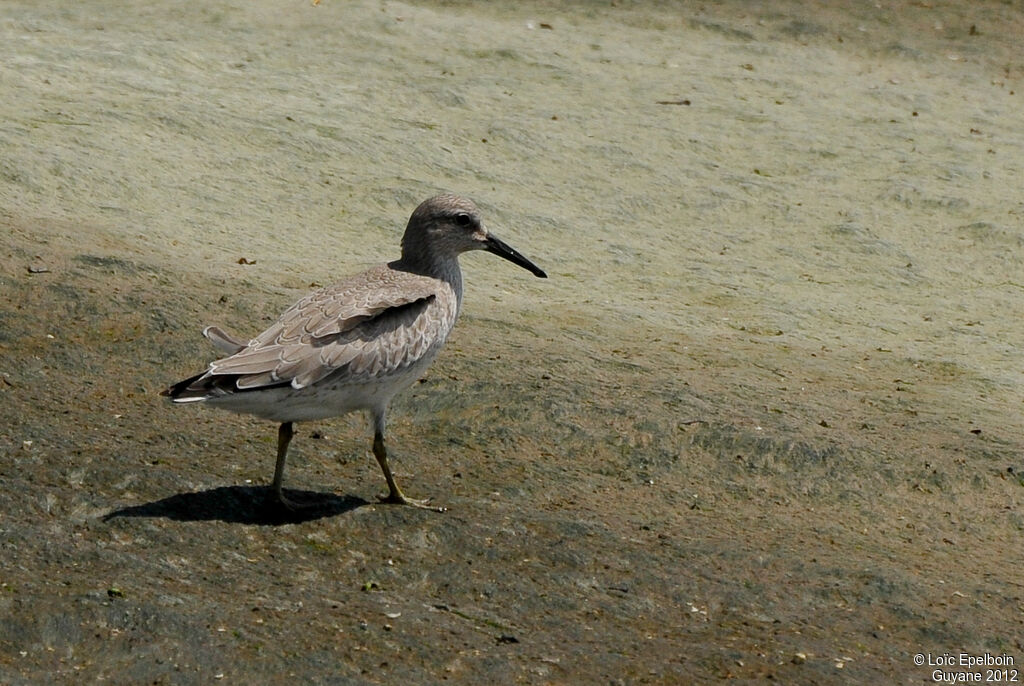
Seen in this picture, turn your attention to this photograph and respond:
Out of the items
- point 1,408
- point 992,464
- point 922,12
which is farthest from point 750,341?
point 922,12

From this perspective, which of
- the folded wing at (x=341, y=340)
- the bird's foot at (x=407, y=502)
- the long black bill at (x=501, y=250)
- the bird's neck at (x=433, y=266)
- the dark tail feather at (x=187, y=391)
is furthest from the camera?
the long black bill at (x=501, y=250)

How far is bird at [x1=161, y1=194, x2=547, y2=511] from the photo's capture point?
5.80 m

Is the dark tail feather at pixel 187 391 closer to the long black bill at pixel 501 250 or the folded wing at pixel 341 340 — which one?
the folded wing at pixel 341 340

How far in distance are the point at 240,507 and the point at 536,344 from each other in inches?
109

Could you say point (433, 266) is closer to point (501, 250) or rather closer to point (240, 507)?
point (501, 250)

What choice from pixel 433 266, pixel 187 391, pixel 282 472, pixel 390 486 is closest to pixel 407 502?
pixel 390 486

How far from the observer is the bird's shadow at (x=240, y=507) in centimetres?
589

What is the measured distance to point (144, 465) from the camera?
248 inches

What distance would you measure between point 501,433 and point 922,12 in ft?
38.1

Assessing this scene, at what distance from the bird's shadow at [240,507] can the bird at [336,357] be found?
0.21 ft

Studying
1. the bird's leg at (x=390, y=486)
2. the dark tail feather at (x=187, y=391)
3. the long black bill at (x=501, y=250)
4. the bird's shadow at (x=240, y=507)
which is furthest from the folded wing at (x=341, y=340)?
the long black bill at (x=501, y=250)

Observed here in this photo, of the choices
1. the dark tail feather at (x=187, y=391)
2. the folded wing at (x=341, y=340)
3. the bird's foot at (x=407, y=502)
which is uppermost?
the folded wing at (x=341, y=340)

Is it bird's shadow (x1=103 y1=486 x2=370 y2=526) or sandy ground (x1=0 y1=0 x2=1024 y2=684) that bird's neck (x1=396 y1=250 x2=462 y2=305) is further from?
bird's shadow (x1=103 y1=486 x2=370 y2=526)

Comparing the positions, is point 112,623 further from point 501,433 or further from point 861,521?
point 861,521
